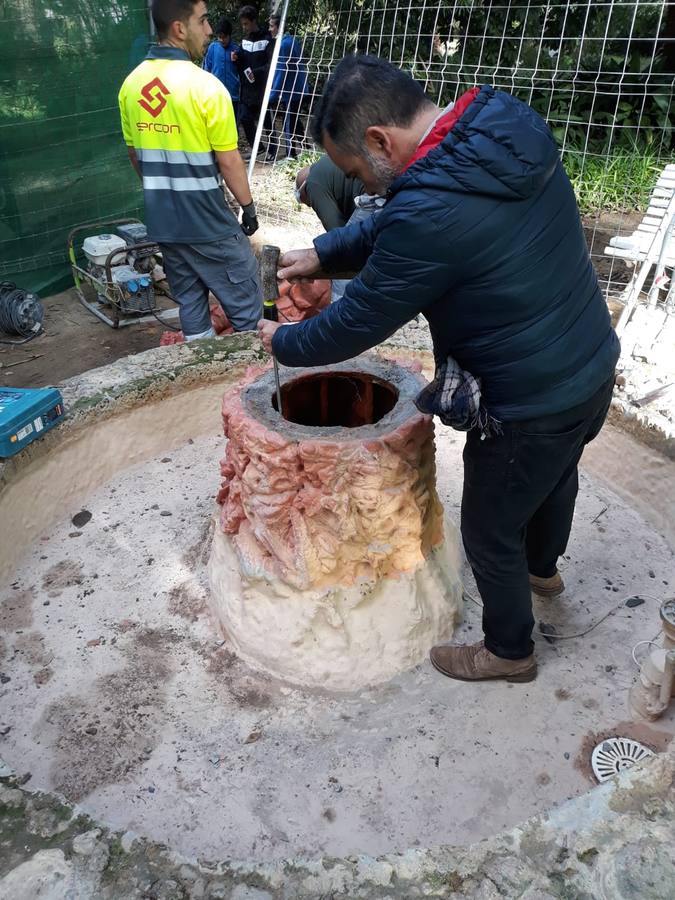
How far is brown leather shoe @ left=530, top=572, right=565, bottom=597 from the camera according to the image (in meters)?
2.45

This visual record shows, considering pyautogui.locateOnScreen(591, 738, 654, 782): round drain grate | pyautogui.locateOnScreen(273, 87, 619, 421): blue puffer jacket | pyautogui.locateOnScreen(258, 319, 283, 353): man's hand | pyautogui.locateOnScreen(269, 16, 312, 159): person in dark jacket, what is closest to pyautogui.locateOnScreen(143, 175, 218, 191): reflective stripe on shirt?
pyautogui.locateOnScreen(258, 319, 283, 353): man's hand

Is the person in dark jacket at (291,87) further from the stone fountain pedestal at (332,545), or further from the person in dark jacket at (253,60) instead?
the stone fountain pedestal at (332,545)

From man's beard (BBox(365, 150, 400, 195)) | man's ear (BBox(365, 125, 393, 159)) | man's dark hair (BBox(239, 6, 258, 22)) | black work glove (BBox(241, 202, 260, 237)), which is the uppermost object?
man's dark hair (BBox(239, 6, 258, 22))

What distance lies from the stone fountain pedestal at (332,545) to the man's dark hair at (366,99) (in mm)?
834

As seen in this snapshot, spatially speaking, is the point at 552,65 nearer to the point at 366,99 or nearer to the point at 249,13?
the point at 249,13

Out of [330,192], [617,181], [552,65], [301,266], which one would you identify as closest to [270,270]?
[301,266]

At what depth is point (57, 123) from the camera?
528 centimetres

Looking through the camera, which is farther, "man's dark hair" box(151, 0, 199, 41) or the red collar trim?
"man's dark hair" box(151, 0, 199, 41)

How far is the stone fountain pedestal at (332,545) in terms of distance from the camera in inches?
80.2

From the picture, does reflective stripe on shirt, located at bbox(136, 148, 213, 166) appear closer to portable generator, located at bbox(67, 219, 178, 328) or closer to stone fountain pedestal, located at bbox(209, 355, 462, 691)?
portable generator, located at bbox(67, 219, 178, 328)

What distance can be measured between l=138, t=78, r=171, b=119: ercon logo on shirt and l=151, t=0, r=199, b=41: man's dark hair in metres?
0.25

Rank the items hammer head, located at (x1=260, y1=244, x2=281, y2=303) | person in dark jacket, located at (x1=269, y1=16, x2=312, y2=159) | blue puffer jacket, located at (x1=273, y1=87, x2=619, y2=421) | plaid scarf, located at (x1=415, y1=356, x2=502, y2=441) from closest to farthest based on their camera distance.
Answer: blue puffer jacket, located at (x1=273, y1=87, x2=619, y2=421), plaid scarf, located at (x1=415, y1=356, x2=502, y2=441), hammer head, located at (x1=260, y1=244, x2=281, y2=303), person in dark jacket, located at (x1=269, y1=16, x2=312, y2=159)

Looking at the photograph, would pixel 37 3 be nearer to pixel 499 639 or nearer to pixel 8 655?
pixel 8 655

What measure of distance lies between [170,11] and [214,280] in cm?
121
